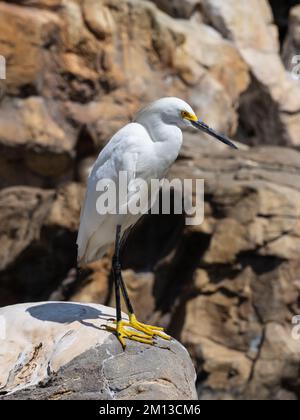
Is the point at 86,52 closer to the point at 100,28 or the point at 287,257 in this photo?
the point at 100,28

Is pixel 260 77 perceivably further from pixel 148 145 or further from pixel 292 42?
pixel 148 145

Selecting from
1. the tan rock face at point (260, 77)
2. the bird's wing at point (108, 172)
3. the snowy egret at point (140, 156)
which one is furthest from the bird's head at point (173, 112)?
the tan rock face at point (260, 77)

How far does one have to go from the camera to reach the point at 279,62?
9.73 metres

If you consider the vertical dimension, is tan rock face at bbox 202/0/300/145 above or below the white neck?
above

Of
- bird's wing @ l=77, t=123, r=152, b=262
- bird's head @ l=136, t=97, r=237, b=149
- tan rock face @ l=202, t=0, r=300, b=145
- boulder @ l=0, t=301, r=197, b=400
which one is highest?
tan rock face @ l=202, t=0, r=300, b=145

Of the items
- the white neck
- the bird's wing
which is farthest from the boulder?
the white neck

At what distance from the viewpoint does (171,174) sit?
7266 millimetres

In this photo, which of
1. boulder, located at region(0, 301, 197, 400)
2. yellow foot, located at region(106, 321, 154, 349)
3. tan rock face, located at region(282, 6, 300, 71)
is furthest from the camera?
tan rock face, located at region(282, 6, 300, 71)

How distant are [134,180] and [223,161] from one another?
139 inches

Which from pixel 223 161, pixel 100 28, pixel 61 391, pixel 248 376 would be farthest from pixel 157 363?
pixel 100 28

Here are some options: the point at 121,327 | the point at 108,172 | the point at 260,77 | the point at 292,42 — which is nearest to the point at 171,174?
the point at 260,77

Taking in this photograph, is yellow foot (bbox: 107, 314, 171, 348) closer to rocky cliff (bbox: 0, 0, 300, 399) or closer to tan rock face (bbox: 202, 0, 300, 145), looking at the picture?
rocky cliff (bbox: 0, 0, 300, 399)

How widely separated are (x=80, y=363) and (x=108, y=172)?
3.26ft

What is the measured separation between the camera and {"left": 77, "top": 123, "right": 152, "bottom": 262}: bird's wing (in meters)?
4.03
